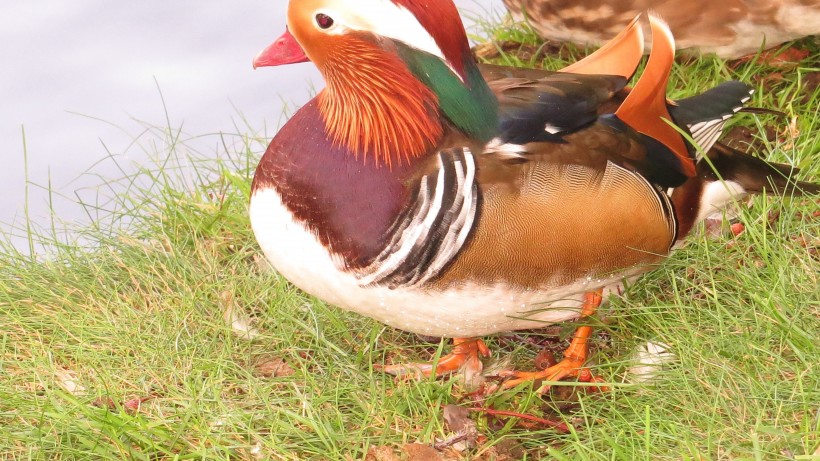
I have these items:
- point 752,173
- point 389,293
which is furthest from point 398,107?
point 752,173

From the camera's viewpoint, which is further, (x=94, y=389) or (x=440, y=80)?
(x=94, y=389)

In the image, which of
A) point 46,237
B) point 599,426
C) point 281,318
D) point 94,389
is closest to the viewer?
point 599,426

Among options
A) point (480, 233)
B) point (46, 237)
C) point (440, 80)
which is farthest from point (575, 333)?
point (46, 237)

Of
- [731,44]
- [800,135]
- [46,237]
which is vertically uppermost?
[46,237]

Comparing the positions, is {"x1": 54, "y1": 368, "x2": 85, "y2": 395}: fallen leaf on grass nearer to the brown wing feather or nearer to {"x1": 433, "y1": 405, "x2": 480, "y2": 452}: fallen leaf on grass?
{"x1": 433, "y1": 405, "x2": 480, "y2": 452}: fallen leaf on grass

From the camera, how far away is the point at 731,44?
3.60 meters

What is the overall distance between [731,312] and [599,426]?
473 mm

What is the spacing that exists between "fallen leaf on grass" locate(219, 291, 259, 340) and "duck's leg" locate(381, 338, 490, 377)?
0.46 meters

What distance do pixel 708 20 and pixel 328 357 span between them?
1.65 m

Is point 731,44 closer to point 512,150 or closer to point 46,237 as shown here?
point 512,150

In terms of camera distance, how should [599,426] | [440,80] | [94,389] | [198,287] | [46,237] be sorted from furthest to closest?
[46,237] < [198,287] < [94,389] < [599,426] < [440,80]

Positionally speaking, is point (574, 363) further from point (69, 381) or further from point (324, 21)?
point (69, 381)

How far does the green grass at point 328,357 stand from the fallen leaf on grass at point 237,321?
0.01 m

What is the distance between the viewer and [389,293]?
248cm
